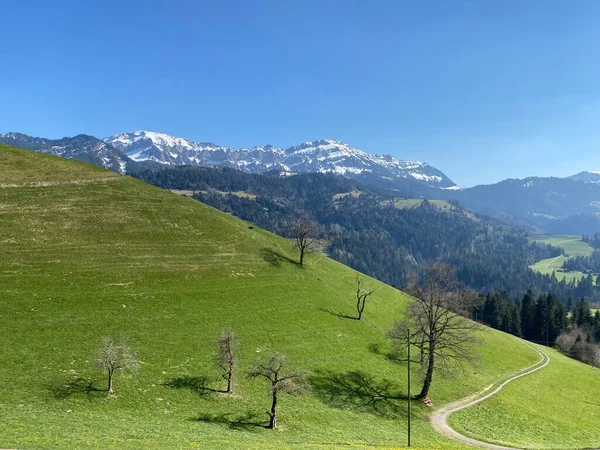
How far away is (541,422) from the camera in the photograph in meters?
59.1

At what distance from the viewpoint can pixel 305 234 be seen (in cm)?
10238

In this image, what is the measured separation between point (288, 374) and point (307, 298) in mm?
36663

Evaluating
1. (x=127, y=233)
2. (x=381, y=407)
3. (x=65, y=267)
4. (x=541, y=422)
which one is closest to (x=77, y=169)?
(x=127, y=233)

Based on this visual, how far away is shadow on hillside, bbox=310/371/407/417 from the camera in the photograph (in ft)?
181

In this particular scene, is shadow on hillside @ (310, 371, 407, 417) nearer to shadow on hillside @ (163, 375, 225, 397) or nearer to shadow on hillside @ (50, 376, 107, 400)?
shadow on hillside @ (163, 375, 225, 397)

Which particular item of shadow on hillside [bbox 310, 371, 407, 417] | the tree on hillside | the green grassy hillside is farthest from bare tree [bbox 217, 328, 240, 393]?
the tree on hillside

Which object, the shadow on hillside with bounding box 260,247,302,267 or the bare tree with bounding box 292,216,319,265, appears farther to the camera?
the bare tree with bounding box 292,216,319,265

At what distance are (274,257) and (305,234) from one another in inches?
396

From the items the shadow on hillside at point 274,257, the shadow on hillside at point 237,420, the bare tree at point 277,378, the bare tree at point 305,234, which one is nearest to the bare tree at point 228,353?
the bare tree at point 277,378

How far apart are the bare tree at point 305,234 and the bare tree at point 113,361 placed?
56.1 m

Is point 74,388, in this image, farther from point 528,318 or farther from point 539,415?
point 528,318

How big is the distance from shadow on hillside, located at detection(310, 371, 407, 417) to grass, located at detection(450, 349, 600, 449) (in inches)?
336

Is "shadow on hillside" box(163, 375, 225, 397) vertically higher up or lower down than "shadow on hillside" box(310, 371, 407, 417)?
higher up

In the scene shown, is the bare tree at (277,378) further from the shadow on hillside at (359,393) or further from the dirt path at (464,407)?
the dirt path at (464,407)
